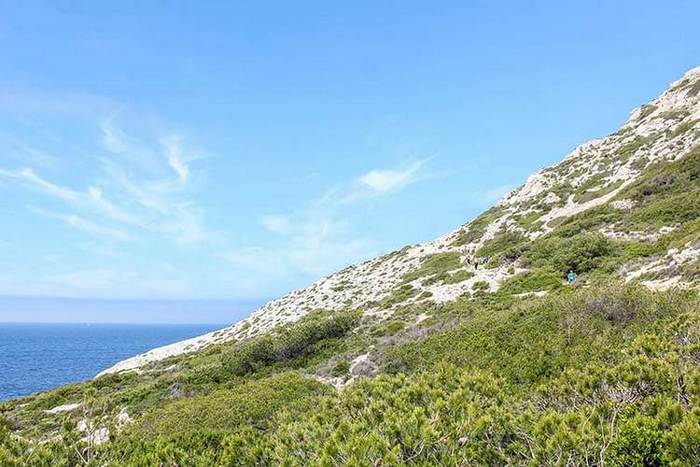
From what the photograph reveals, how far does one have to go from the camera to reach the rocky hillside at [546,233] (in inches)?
1399

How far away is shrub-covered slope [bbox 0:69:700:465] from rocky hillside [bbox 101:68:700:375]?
0.30 m

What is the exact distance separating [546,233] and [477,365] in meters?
33.3

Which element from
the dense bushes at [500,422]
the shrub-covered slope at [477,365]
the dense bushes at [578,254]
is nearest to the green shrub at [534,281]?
the shrub-covered slope at [477,365]

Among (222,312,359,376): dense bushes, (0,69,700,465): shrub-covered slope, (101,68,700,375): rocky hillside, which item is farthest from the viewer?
(101,68,700,375): rocky hillside

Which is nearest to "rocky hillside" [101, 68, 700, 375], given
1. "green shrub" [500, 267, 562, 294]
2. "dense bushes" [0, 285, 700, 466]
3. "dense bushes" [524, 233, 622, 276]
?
"green shrub" [500, 267, 562, 294]

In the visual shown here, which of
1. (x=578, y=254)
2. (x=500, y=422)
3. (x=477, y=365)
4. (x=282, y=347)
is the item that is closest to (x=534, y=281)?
(x=578, y=254)

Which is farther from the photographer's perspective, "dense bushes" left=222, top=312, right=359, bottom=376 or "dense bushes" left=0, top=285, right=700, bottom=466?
"dense bushes" left=222, top=312, right=359, bottom=376

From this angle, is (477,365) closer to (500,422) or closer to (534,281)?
(500,422)

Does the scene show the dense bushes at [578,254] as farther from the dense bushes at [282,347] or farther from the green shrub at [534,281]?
the dense bushes at [282,347]

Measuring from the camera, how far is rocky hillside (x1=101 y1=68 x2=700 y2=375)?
35.5 m

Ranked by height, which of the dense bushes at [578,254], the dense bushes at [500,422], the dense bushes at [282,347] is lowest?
the dense bushes at [282,347]

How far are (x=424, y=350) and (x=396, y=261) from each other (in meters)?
42.3

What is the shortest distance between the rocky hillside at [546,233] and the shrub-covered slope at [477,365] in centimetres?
30

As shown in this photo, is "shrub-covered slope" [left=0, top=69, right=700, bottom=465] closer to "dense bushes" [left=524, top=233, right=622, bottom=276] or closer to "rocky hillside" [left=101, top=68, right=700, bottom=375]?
"dense bushes" [left=524, top=233, right=622, bottom=276]
